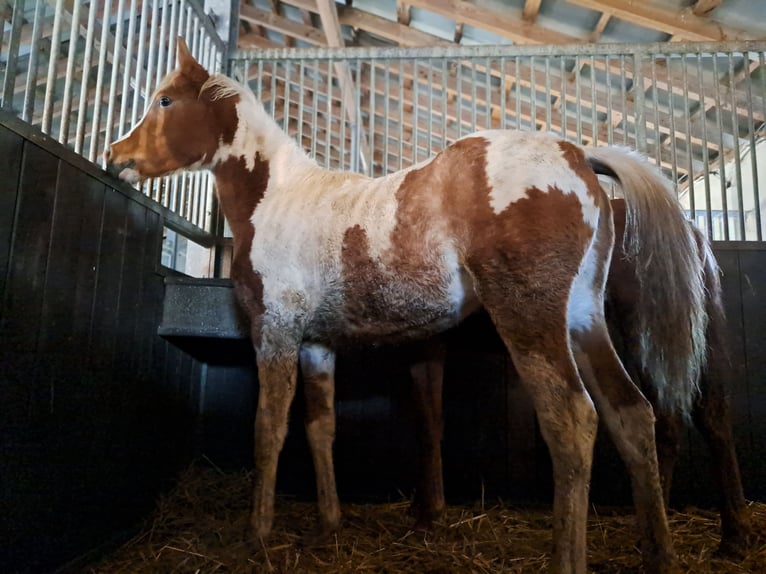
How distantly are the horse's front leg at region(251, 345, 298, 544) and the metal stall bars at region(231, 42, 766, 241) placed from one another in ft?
5.38

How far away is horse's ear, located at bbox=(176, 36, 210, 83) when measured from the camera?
2.35 meters

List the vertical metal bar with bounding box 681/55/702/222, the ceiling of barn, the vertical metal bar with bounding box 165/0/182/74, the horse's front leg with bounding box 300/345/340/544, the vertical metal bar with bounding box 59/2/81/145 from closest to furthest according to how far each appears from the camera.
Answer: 1. the vertical metal bar with bounding box 59/2/81/145
2. the horse's front leg with bounding box 300/345/340/544
3. the vertical metal bar with bounding box 165/0/182/74
4. the vertical metal bar with bounding box 681/55/702/222
5. the ceiling of barn

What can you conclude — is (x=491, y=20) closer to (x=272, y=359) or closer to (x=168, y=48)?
(x=168, y=48)

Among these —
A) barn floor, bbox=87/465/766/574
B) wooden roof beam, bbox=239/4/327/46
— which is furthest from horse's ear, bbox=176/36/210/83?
wooden roof beam, bbox=239/4/327/46

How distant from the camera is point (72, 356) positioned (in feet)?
5.84

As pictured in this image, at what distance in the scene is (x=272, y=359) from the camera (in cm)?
200

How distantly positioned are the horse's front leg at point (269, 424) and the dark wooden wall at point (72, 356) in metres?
0.59

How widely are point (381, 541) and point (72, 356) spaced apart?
1386 mm

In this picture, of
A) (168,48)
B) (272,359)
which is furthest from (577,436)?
(168,48)

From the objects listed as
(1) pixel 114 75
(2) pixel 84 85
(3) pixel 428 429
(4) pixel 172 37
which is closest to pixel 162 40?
Result: (4) pixel 172 37

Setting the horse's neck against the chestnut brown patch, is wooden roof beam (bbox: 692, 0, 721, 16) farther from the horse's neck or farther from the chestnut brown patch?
the chestnut brown patch

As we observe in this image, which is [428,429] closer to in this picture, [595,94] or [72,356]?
[72,356]

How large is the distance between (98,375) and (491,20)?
4096 mm

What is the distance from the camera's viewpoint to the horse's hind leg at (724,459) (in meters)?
1.93
